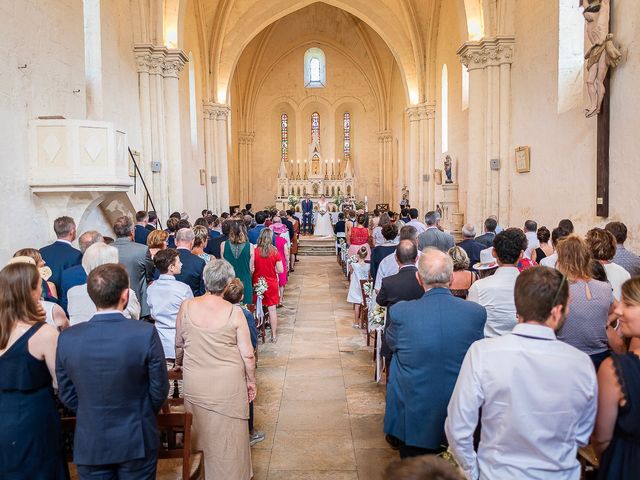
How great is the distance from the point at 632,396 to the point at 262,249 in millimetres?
6889

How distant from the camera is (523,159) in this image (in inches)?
538

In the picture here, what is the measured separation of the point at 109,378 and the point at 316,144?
98.3ft

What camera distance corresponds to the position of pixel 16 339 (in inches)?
126

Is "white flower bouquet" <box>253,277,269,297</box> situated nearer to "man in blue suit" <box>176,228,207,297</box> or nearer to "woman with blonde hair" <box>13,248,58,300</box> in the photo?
"man in blue suit" <box>176,228,207,297</box>

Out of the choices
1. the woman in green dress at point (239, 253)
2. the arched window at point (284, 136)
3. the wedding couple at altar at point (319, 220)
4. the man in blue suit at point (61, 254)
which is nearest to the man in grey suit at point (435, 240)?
the woman in green dress at point (239, 253)

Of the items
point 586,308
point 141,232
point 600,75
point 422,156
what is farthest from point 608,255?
point 422,156

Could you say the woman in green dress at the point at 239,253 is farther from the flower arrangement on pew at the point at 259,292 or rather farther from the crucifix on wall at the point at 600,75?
the crucifix on wall at the point at 600,75

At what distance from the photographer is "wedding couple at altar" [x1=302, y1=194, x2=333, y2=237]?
964 inches

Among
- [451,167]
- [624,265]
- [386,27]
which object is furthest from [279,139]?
[624,265]

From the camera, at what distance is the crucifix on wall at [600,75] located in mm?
8969

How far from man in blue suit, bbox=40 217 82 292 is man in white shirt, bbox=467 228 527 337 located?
4089 mm

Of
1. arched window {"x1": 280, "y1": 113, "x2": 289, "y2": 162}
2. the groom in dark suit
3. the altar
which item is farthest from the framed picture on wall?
arched window {"x1": 280, "y1": 113, "x2": 289, "y2": 162}

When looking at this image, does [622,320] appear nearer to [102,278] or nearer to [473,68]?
[102,278]

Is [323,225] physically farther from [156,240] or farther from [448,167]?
[156,240]
